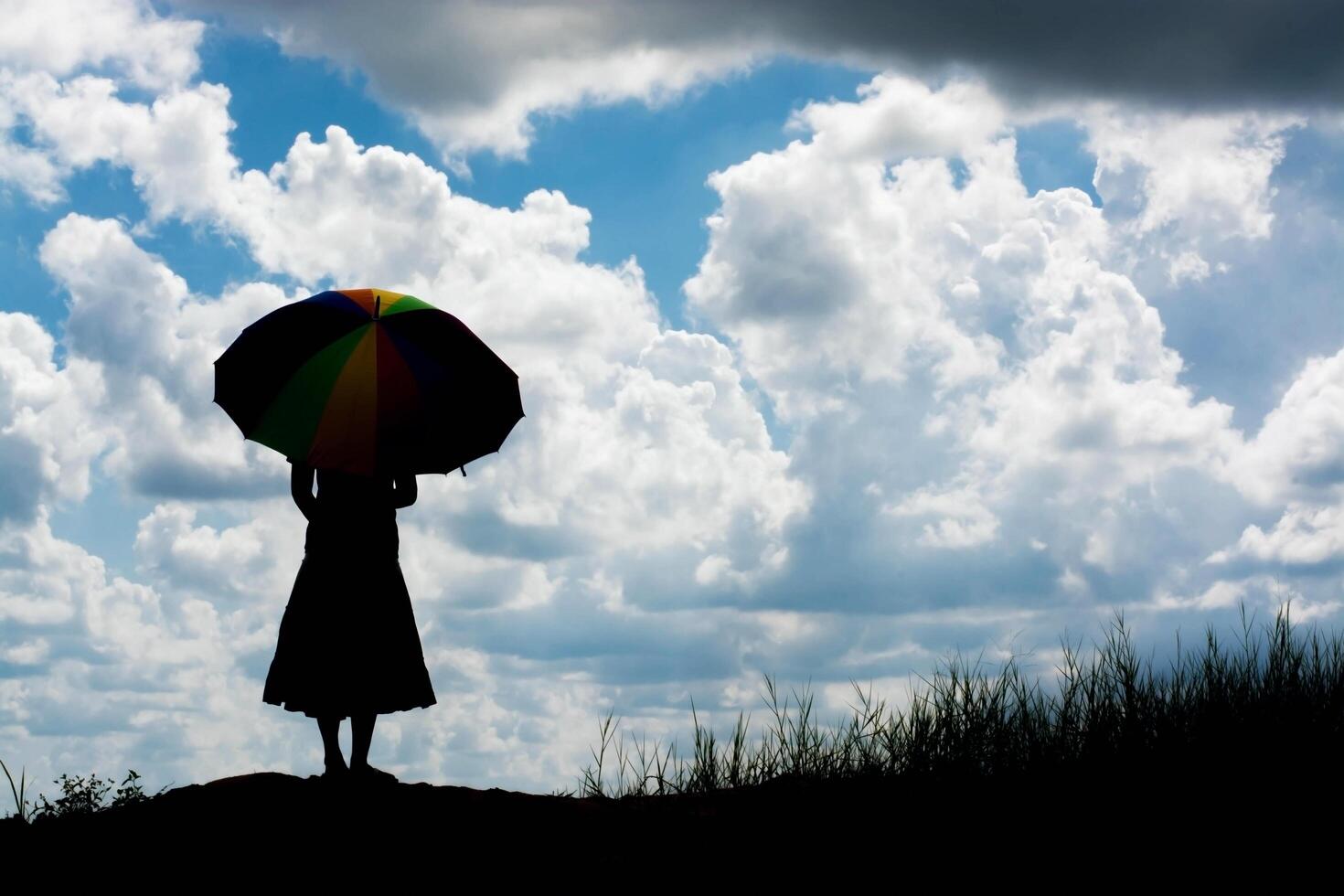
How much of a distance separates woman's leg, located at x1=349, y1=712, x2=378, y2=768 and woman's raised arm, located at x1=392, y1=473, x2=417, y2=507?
4.04ft

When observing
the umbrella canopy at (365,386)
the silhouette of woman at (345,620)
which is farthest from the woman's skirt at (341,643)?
the umbrella canopy at (365,386)

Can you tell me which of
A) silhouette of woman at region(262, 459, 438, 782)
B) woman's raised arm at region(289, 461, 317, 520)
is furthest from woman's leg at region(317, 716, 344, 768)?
woman's raised arm at region(289, 461, 317, 520)

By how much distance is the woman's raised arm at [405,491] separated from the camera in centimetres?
765

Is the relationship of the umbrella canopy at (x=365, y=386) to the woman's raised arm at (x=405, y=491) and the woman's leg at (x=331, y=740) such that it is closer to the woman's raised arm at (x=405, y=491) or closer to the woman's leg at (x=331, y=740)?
the woman's raised arm at (x=405, y=491)

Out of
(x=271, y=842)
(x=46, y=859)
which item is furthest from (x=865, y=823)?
(x=46, y=859)

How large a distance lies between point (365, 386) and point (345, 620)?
1.43 meters

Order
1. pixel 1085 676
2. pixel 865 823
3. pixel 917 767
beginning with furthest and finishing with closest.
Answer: pixel 1085 676 < pixel 917 767 < pixel 865 823

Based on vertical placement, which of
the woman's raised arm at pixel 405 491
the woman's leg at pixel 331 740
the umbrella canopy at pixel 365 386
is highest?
the umbrella canopy at pixel 365 386

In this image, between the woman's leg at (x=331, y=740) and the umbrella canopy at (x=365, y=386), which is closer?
the umbrella canopy at (x=365, y=386)

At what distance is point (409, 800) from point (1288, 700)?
186 inches

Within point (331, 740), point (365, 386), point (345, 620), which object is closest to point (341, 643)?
point (345, 620)

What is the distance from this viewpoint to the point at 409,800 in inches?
281

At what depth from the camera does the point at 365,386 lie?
23.6 feet

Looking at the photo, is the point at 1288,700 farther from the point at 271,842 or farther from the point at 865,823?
the point at 271,842
